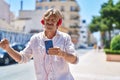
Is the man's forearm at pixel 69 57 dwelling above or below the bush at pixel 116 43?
above

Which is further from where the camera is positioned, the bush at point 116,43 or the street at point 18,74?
the bush at point 116,43

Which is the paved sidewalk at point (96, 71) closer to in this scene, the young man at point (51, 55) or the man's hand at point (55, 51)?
the young man at point (51, 55)

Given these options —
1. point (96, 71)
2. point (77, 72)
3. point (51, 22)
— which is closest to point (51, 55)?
point (51, 22)

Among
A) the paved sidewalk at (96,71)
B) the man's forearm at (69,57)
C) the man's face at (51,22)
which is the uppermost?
the man's face at (51,22)

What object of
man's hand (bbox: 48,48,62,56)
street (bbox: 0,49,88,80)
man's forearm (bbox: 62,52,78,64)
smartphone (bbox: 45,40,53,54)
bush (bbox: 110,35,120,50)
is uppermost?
smartphone (bbox: 45,40,53,54)

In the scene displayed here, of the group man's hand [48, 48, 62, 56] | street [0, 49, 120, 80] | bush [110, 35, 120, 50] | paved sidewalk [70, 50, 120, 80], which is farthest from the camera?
bush [110, 35, 120, 50]

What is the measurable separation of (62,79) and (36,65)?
0.92ft

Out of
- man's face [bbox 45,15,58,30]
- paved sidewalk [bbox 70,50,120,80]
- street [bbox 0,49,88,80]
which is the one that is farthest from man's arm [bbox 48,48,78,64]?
paved sidewalk [bbox 70,50,120,80]

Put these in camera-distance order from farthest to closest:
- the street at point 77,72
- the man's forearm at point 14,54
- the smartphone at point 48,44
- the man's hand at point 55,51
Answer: the street at point 77,72, the man's forearm at point 14,54, the smartphone at point 48,44, the man's hand at point 55,51

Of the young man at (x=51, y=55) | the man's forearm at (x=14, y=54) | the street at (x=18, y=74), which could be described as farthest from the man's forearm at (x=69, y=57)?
the street at (x=18, y=74)

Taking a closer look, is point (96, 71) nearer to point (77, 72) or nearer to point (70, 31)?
point (77, 72)

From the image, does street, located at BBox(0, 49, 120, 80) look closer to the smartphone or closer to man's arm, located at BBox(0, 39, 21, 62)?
man's arm, located at BBox(0, 39, 21, 62)

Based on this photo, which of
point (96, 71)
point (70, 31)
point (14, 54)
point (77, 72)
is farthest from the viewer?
point (70, 31)

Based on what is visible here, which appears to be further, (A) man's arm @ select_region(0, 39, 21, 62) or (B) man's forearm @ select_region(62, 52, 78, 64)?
(A) man's arm @ select_region(0, 39, 21, 62)
